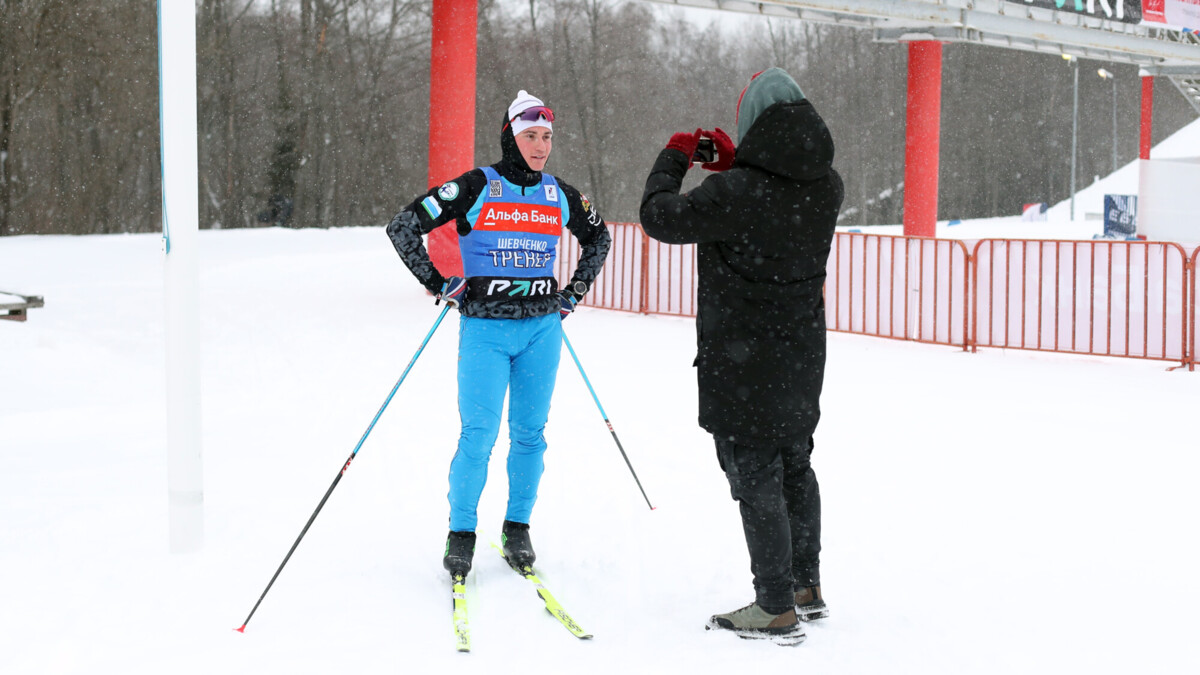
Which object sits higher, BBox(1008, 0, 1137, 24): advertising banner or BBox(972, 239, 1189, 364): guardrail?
BBox(1008, 0, 1137, 24): advertising banner

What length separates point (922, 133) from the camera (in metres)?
20.5

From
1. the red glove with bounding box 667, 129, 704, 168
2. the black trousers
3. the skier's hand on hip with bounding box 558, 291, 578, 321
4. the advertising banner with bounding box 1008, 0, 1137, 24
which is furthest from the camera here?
the advertising banner with bounding box 1008, 0, 1137, 24

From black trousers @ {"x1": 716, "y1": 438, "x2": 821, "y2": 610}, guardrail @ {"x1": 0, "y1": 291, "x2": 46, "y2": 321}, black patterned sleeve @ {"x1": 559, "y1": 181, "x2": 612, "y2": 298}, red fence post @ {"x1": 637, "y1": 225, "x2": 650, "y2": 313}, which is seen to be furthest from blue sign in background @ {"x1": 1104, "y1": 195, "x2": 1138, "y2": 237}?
black trousers @ {"x1": 716, "y1": 438, "x2": 821, "y2": 610}

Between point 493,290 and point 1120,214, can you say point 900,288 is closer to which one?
point 493,290

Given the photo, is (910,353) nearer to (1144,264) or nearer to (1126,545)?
(1144,264)

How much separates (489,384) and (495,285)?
0.39 m

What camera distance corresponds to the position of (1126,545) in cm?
484

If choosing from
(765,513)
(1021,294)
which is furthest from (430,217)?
(1021,294)

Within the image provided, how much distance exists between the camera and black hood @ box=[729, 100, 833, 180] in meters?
3.53

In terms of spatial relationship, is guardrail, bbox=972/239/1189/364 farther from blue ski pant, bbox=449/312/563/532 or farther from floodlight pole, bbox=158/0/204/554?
floodlight pole, bbox=158/0/204/554

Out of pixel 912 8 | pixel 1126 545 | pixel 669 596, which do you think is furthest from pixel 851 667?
pixel 912 8

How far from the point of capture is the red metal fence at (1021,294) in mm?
9914

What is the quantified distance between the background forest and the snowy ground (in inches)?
815

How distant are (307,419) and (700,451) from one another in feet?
9.19
